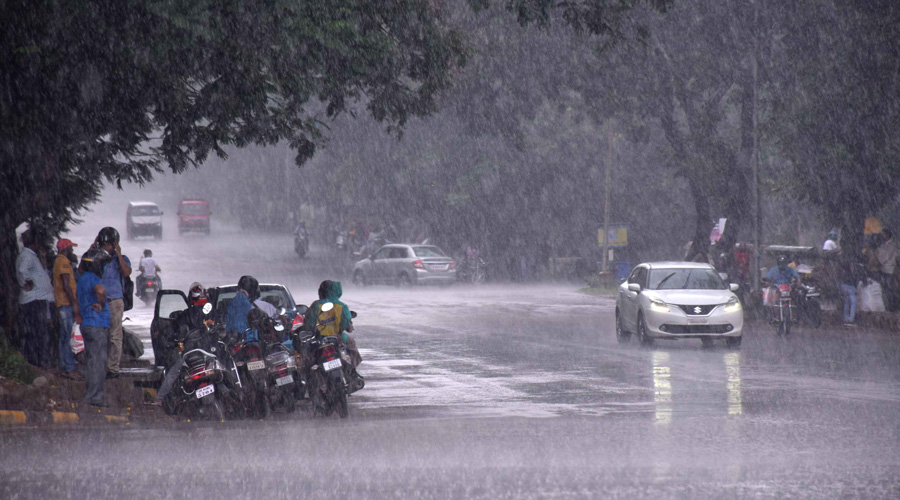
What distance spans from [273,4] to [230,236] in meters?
62.8

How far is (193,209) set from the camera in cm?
7294

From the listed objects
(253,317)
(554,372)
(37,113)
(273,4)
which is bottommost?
(554,372)

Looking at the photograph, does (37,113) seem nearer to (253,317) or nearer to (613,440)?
(253,317)

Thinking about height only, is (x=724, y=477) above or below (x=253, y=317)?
below

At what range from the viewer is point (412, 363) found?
725 inches

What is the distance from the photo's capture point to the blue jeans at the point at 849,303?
2461 cm

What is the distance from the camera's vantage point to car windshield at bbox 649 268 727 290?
21859mm

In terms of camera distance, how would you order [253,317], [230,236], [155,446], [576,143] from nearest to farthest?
[155,446]
[253,317]
[576,143]
[230,236]

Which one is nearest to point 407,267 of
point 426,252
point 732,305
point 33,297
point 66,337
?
point 426,252

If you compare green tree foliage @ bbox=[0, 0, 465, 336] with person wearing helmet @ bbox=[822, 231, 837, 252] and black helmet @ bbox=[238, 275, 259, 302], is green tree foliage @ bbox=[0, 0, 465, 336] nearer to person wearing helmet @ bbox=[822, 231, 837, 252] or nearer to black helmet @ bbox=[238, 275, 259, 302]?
black helmet @ bbox=[238, 275, 259, 302]

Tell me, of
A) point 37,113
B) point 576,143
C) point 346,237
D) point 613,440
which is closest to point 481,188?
point 576,143

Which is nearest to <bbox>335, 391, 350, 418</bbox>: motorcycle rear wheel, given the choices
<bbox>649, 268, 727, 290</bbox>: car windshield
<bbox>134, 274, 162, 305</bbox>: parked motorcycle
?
<bbox>649, 268, 727, 290</bbox>: car windshield

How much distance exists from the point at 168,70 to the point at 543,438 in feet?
23.3

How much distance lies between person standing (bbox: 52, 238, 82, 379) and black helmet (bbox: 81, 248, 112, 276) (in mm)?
436
